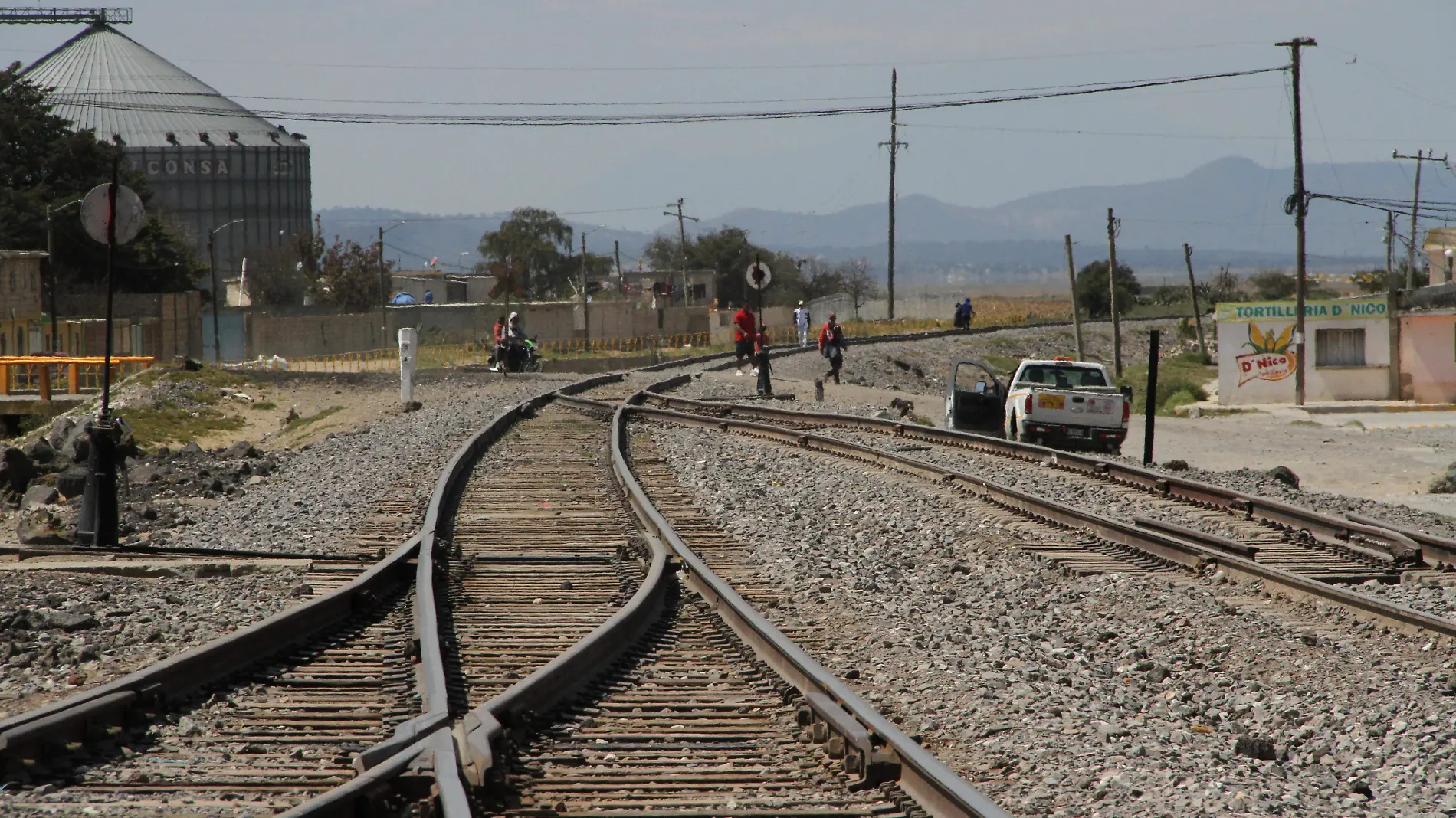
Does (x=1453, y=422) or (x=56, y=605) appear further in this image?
(x=1453, y=422)

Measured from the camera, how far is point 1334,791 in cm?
586

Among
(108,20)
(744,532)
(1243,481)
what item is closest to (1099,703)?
(744,532)

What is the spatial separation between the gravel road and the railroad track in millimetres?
1297

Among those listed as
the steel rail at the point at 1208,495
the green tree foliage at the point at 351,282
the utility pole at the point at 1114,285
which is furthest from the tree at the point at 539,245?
the steel rail at the point at 1208,495

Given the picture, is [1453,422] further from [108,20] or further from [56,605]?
[108,20]

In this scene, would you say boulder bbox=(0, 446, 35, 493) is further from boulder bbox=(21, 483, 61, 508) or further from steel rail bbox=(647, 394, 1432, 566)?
steel rail bbox=(647, 394, 1432, 566)

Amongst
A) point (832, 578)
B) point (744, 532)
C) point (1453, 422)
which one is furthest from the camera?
point (1453, 422)

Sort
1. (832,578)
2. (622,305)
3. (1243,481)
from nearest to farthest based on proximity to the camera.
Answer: (832,578) → (1243,481) → (622,305)

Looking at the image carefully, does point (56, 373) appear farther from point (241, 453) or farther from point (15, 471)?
point (241, 453)

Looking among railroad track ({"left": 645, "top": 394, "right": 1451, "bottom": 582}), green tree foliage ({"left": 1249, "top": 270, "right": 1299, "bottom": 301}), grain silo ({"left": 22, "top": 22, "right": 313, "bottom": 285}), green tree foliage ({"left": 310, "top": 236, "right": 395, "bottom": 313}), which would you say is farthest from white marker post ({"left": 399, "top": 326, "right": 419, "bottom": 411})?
grain silo ({"left": 22, "top": 22, "right": 313, "bottom": 285})

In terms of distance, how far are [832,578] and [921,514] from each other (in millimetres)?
3169

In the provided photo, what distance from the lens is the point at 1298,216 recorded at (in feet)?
152

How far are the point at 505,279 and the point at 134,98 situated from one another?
2539 inches

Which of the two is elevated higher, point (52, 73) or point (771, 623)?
point (52, 73)
